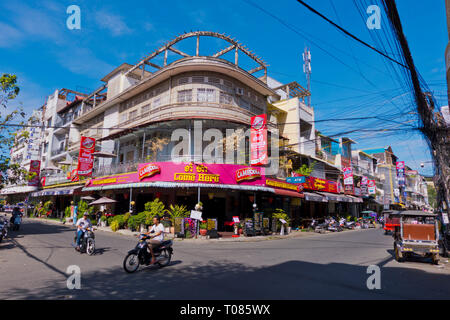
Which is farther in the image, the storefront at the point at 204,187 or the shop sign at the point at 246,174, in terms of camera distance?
the shop sign at the point at 246,174

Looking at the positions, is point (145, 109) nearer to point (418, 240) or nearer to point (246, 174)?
point (246, 174)

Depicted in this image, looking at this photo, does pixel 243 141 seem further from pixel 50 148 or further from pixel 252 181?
pixel 50 148

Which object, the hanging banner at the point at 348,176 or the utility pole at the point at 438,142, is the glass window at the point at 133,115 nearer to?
the utility pole at the point at 438,142

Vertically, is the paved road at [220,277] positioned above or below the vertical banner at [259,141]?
A: below

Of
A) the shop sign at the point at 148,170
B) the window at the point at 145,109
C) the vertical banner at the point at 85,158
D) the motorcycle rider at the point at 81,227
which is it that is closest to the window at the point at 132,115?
the window at the point at 145,109

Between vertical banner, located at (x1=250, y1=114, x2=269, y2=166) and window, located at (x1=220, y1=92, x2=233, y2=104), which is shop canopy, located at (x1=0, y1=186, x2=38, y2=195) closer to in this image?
window, located at (x1=220, y1=92, x2=233, y2=104)

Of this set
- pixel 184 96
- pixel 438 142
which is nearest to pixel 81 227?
pixel 184 96

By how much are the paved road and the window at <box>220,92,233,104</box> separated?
1420 cm

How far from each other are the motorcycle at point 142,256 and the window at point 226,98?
1541 centimetres

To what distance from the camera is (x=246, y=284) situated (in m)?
6.59

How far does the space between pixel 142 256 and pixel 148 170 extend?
11.8 meters

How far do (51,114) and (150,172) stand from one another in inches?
1297

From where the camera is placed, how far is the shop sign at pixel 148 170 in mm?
19031
